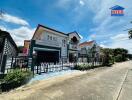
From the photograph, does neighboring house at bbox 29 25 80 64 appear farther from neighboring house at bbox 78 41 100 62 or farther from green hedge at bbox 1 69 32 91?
green hedge at bbox 1 69 32 91

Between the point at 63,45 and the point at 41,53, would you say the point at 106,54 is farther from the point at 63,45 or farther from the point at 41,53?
the point at 41,53

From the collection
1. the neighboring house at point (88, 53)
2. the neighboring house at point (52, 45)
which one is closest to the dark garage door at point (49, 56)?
the neighboring house at point (52, 45)

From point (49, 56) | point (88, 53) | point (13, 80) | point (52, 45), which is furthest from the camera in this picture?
point (88, 53)

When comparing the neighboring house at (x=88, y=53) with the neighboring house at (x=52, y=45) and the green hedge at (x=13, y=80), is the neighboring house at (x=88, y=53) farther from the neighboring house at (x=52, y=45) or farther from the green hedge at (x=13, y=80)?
the green hedge at (x=13, y=80)

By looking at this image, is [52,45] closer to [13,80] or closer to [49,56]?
[49,56]

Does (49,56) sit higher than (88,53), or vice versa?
(88,53)

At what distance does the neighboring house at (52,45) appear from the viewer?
56.2ft

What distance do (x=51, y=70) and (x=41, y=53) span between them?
752 cm

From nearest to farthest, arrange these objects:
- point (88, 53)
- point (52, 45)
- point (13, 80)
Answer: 1. point (13, 80)
2. point (52, 45)
3. point (88, 53)

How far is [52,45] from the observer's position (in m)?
19.2

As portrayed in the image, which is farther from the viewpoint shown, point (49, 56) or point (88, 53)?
point (88, 53)


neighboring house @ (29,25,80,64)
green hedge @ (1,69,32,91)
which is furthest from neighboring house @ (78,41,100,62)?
green hedge @ (1,69,32,91)

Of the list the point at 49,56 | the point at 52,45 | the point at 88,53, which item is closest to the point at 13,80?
the point at 52,45

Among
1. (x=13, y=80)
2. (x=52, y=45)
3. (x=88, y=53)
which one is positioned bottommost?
(x=13, y=80)
